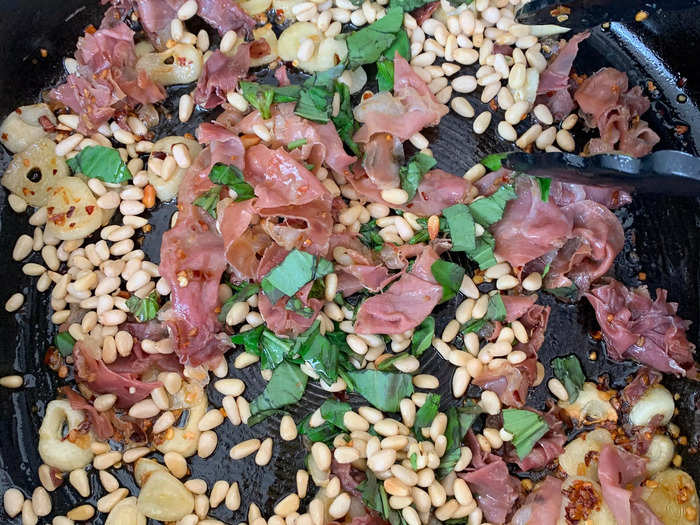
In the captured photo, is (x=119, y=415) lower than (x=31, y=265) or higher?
lower

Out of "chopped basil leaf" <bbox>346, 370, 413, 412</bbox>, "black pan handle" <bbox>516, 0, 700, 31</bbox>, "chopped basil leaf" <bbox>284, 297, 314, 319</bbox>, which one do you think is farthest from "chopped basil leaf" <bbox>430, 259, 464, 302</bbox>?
"black pan handle" <bbox>516, 0, 700, 31</bbox>

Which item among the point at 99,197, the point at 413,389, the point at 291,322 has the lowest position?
the point at 413,389

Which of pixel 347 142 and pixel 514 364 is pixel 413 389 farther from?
pixel 347 142

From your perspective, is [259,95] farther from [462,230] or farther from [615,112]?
[615,112]

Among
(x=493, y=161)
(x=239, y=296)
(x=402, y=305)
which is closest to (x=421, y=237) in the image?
(x=402, y=305)

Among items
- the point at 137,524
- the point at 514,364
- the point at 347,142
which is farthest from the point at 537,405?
the point at 137,524

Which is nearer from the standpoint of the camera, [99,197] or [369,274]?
[369,274]
